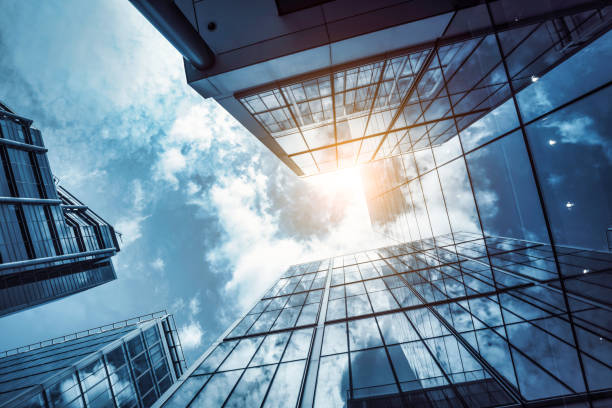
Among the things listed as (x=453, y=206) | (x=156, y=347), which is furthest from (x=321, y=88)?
(x=156, y=347)

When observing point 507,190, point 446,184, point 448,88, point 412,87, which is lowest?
point 507,190

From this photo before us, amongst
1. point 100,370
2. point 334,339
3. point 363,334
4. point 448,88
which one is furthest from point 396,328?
point 100,370

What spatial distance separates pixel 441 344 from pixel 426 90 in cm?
1105

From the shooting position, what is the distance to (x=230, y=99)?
36.1ft

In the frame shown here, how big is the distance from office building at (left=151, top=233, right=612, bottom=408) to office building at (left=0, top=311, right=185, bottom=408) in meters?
14.7

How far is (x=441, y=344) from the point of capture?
812 centimetres

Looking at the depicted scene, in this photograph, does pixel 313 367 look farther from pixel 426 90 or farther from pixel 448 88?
pixel 426 90

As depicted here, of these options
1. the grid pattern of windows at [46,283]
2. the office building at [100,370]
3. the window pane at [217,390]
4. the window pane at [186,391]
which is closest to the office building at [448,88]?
the window pane at [217,390]

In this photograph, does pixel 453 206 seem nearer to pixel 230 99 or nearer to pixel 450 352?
pixel 450 352

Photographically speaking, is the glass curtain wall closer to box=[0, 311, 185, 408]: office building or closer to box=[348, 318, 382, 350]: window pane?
box=[348, 318, 382, 350]: window pane

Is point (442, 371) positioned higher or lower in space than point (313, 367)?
lower

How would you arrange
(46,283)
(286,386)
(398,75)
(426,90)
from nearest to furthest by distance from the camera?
(286,386) → (398,75) → (426,90) → (46,283)

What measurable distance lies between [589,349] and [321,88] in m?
11.6

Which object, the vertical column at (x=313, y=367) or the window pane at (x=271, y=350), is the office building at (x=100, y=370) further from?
the vertical column at (x=313, y=367)
